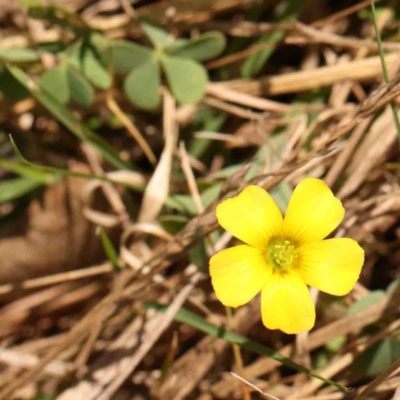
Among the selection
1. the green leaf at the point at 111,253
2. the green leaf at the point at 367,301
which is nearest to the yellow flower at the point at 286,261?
the green leaf at the point at 367,301

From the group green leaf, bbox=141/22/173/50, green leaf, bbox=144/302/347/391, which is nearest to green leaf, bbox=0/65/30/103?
green leaf, bbox=141/22/173/50

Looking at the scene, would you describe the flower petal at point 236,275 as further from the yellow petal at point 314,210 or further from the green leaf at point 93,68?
the green leaf at point 93,68

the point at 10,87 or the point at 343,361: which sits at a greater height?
the point at 10,87

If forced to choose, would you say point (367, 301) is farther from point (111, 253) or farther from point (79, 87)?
point (79, 87)

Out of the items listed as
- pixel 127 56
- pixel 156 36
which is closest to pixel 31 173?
pixel 127 56

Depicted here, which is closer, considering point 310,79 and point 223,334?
point 223,334

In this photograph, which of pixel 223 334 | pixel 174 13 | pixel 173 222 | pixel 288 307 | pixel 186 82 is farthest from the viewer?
pixel 174 13
